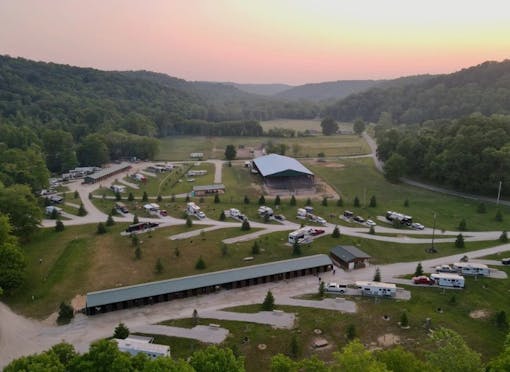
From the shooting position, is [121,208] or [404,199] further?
[404,199]

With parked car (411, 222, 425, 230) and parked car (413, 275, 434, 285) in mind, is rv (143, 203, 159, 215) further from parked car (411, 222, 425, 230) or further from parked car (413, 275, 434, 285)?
parked car (413, 275, 434, 285)

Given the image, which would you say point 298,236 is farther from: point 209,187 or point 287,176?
point 209,187

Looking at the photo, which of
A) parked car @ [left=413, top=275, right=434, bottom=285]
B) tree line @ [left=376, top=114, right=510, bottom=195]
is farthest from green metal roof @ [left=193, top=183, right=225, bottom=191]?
parked car @ [left=413, top=275, right=434, bottom=285]

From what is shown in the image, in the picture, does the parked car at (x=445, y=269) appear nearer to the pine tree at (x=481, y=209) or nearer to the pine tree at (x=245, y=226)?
the pine tree at (x=481, y=209)

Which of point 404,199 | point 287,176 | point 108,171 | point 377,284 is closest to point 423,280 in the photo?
point 377,284

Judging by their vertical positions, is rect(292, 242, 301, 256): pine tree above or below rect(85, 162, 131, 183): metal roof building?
below

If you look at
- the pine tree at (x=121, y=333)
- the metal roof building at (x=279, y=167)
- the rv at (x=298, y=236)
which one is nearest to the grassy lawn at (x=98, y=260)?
the rv at (x=298, y=236)
